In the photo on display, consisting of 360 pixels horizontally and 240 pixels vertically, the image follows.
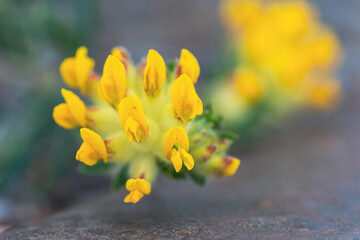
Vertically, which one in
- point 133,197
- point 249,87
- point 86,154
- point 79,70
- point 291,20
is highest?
point 291,20

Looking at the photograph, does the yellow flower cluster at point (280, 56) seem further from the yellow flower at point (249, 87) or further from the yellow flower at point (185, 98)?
the yellow flower at point (185, 98)

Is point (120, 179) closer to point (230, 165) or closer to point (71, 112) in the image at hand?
point (71, 112)

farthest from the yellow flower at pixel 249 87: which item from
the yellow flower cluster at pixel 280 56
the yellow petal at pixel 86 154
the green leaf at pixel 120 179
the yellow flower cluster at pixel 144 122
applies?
the yellow petal at pixel 86 154

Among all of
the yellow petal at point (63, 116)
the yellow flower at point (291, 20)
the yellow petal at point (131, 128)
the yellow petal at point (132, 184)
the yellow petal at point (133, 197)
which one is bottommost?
the yellow petal at point (133, 197)

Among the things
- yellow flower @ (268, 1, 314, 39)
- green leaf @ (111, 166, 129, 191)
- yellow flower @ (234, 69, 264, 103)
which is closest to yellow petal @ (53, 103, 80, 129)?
green leaf @ (111, 166, 129, 191)

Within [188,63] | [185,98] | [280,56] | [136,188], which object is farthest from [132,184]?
[280,56]

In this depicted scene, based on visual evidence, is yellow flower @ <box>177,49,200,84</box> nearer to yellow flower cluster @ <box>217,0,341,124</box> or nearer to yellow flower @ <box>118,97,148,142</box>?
yellow flower @ <box>118,97,148,142</box>

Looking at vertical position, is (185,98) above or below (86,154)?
above
